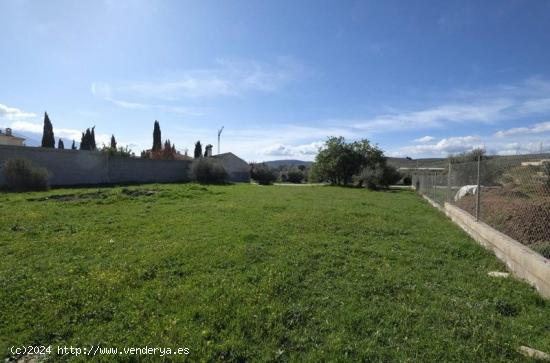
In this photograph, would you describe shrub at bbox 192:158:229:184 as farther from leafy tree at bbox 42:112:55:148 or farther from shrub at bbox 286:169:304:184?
leafy tree at bbox 42:112:55:148

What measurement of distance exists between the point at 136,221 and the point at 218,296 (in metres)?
5.73

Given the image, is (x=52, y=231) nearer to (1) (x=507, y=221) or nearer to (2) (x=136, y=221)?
(2) (x=136, y=221)

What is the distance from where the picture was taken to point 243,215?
9992 mm

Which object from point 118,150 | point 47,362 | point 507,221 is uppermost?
point 118,150

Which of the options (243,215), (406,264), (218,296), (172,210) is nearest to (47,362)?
(218,296)

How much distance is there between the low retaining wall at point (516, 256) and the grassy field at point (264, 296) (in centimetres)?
20

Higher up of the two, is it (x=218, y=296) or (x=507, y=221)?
(x=507, y=221)

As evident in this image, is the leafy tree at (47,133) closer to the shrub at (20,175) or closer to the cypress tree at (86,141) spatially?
the cypress tree at (86,141)

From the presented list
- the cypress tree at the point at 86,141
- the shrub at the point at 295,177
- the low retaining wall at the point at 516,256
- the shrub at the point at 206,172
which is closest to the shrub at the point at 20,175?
the shrub at the point at 206,172

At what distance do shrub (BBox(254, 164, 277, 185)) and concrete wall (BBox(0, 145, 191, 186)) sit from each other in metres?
9.79

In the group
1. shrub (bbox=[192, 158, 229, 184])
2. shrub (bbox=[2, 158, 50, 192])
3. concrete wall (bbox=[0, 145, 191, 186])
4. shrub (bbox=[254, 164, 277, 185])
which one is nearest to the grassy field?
shrub (bbox=[2, 158, 50, 192])

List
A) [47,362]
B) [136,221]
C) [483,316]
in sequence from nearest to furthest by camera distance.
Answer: [47,362], [483,316], [136,221]

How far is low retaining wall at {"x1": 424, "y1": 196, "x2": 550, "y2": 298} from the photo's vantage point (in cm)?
425

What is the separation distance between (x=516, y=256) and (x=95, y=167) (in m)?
24.4
